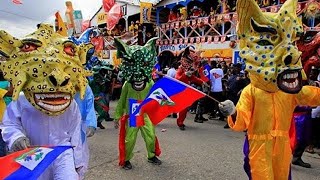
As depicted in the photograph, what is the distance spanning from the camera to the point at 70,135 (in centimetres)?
291

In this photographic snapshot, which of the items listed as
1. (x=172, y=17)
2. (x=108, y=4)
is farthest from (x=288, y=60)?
(x=108, y=4)

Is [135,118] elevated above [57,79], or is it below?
below

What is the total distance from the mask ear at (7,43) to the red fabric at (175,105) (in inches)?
65.7

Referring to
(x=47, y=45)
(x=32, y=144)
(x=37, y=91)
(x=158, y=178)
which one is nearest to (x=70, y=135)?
(x=32, y=144)

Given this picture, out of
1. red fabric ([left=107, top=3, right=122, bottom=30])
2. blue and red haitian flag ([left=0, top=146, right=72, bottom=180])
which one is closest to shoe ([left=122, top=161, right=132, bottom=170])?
blue and red haitian flag ([left=0, top=146, right=72, bottom=180])

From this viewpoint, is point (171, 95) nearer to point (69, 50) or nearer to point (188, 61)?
point (69, 50)

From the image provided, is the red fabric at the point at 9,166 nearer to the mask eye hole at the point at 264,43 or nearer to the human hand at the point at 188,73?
the mask eye hole at the point at 264,43

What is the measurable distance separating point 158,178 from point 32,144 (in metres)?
2.33

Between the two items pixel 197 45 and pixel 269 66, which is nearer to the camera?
pixel 269 66

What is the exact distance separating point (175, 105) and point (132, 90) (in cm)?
153

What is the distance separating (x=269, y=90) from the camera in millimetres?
2965

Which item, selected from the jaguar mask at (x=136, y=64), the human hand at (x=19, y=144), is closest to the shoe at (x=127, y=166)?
the jaguar mask at (x=136, y=64)

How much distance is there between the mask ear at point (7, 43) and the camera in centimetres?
266

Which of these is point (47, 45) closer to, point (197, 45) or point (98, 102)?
point (98, 102)
